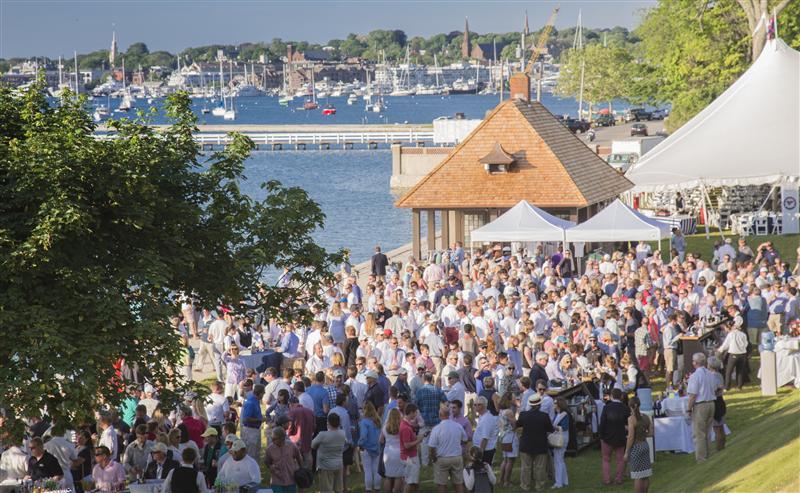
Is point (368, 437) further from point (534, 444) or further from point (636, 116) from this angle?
point (636, 116)

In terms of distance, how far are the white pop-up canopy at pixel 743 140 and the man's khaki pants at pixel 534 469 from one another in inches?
666

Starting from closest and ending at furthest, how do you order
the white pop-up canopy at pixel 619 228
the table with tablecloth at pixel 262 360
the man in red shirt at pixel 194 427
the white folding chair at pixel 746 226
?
the man in red shirt at pixel 194 427
the table with tablecloth at pixel 262 360
the white pop-up canopy at pixel 619 228
the white folding chair at pixel 746 226

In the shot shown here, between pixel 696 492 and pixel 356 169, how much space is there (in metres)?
97.0

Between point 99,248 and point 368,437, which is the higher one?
point 99,248

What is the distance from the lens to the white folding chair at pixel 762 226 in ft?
123

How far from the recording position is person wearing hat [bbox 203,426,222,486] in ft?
49.1

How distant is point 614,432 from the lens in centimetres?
→ 1573

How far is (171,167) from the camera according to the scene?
15.8 metres

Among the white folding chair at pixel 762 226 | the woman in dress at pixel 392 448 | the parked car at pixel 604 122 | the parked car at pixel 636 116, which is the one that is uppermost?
the parked car at pixel 636 116

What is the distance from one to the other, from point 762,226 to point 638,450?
79.8ft

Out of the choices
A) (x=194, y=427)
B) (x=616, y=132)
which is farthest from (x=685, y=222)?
(x=616, y=132)

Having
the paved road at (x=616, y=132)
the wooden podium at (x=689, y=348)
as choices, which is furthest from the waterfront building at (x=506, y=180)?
the paved road at (x=616, y=132)

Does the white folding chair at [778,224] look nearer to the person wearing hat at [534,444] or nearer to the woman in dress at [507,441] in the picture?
the woman in dress at [507,441]

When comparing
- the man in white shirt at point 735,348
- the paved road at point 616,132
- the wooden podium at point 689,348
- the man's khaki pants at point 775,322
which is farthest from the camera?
the paved road at point 616,132
